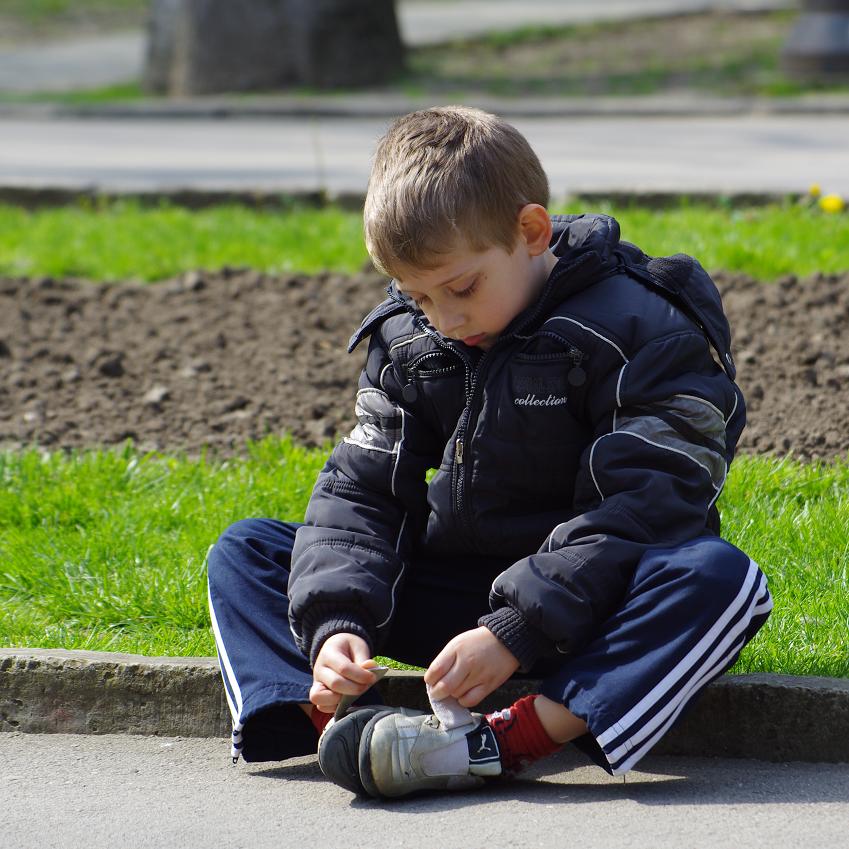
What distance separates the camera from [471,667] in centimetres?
262

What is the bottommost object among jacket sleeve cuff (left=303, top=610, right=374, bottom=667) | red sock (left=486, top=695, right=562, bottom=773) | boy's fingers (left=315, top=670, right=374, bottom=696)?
red sock (left=486, top=695, right=562, bottom=773)

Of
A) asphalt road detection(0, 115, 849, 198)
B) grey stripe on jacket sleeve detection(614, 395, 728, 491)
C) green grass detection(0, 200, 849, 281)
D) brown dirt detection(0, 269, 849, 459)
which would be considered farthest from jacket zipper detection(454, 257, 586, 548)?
asphalt road detection(0, 115, 849, 198)

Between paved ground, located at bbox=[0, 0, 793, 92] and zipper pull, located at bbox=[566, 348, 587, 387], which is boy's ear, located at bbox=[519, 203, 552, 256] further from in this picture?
paved ground, located at bbox=[0, 0, 793, 92]

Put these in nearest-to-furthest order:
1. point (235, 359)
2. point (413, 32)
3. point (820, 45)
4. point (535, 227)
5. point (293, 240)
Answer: point (535, 227) → point (235, 359) → point (293, 240) → point (820, 45) → point (413, 32)

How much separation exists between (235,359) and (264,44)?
29.9 feet

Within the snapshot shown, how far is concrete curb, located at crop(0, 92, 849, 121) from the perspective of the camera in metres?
11.7

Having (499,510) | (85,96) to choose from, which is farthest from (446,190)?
(85,96)

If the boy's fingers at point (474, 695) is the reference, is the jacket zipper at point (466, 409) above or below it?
above

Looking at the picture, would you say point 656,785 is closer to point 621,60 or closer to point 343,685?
point 343,685

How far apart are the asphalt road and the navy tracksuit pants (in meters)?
4.49

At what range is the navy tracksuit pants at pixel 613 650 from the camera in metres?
2.56

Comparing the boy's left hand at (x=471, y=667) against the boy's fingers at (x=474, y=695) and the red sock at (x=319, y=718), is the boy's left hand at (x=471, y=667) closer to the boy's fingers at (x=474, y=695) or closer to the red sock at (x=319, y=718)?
the boy's fingers at (x=474, y=695)

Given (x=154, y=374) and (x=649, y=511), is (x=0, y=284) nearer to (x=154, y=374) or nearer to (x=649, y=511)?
(x=154, y=374)

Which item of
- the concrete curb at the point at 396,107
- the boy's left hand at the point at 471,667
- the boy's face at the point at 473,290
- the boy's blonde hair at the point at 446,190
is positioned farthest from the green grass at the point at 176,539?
the concrete curb at the point at 396,107
